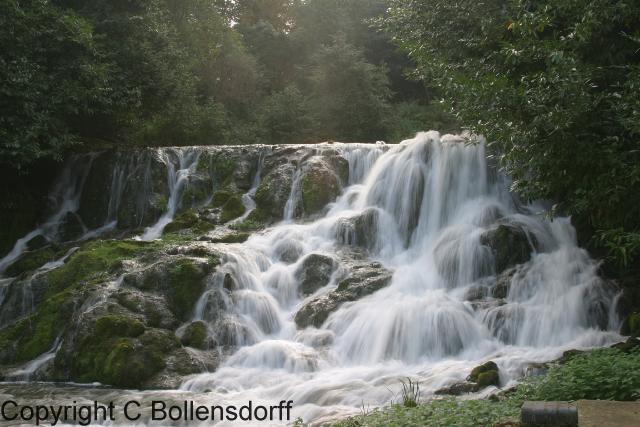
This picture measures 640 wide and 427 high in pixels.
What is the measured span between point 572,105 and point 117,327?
811 centimetres

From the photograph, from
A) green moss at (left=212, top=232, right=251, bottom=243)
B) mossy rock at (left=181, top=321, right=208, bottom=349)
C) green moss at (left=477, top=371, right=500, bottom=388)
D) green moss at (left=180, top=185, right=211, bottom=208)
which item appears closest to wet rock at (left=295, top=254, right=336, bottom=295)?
green moss at (left=212, top=232, right=251, bottom=243)

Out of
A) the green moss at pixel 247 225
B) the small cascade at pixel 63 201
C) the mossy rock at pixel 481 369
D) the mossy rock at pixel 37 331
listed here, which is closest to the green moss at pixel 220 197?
the green moss at pixel 247 225

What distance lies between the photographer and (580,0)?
838 cm

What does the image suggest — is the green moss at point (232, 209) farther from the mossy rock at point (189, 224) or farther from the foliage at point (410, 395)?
the foliage at point (410, 395)

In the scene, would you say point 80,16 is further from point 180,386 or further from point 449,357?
point 449,357

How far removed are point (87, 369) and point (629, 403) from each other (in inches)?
339

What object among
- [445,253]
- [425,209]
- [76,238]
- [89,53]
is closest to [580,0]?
[445,253]

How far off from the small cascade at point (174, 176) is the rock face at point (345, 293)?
20.9 feet

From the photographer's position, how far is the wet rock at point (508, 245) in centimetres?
1278

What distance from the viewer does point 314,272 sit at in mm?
13578

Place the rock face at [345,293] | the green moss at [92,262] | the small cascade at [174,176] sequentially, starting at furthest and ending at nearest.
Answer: the small cascade at [174,176] < the green moss at [92,262] < the rock face at [345,293]

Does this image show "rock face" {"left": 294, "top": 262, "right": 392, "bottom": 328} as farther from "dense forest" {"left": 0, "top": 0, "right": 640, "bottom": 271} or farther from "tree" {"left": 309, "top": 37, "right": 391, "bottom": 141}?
"tree" {"left": 309, "top": 37, "right": 391, "bottom": 141}

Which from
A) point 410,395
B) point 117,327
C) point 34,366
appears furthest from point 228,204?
point 410,395

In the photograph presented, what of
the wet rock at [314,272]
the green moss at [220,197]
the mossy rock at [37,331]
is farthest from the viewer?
the green moss at [220,197]
